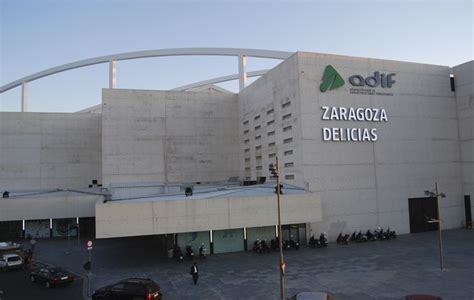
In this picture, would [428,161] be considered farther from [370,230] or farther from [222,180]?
[222,180]

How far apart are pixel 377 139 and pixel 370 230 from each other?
8.52 m

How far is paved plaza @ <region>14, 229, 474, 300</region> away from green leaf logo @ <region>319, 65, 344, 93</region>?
14.0 m

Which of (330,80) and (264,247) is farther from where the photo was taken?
(330,80)

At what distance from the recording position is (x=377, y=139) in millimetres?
36094

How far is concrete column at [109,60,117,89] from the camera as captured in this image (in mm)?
58581

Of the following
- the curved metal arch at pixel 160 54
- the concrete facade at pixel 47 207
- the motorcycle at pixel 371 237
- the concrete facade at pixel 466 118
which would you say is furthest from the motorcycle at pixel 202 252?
the curved metal arch at pixel 160 54

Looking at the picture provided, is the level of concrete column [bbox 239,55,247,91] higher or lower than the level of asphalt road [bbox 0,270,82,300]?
higher

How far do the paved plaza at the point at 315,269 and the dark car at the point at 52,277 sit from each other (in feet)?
5.23

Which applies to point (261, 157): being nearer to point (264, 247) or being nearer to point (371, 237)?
point (264, 247)

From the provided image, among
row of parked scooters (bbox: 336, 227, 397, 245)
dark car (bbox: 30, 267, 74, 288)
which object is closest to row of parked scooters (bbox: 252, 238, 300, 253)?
row of parked scooters (bbox: 336, 227, 397, 245)

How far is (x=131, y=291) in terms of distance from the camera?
1730 centimetres

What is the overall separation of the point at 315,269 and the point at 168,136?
2882 cm

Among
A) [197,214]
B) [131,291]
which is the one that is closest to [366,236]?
[197,214]

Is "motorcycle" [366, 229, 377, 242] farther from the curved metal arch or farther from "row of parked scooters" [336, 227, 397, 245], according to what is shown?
the curved metal arch
